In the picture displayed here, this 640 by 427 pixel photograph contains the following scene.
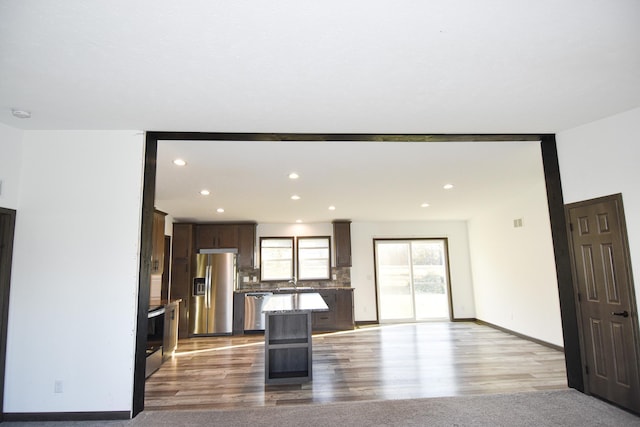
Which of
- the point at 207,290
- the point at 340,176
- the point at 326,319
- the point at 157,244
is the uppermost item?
the point at 340,176

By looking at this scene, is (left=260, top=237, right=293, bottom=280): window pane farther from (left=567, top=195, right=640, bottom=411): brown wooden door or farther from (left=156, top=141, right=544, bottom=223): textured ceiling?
(left=567, top=195, right=640, bottom=411): brown wooden door

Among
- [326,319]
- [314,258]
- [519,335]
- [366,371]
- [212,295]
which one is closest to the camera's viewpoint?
[366,371]

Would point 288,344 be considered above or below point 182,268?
below

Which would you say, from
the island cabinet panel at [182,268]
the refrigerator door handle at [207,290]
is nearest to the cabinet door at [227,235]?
the island cabinet panel at [182,268]

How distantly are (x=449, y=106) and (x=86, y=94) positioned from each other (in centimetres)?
276

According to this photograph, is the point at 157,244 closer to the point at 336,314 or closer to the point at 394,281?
the point at 336,314

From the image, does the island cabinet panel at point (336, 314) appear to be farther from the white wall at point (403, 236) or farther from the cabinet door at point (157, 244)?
the cabinet door at point (157, 244)

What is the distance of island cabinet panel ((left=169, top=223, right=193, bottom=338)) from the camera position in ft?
22.8

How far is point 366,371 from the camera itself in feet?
14.2

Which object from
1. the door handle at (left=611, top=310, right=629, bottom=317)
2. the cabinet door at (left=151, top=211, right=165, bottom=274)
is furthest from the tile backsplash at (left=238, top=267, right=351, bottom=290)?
the door handle at (left=611, top=310, right=629, bottom=317)

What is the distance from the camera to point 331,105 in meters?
2.67

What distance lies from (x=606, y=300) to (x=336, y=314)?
511 cm

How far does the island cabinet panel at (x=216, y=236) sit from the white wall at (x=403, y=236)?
9.41 ft

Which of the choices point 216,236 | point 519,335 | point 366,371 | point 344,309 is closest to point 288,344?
point 366,371
